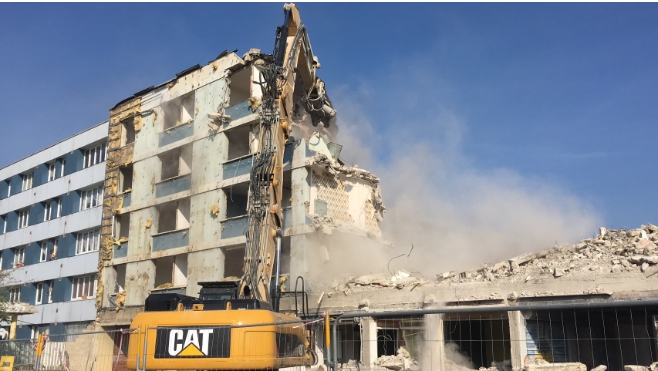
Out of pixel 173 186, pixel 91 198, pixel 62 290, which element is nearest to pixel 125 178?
pixel 91 198

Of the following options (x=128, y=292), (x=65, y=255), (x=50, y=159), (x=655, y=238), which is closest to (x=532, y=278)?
(x=655, y=238)

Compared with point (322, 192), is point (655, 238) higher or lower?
lower

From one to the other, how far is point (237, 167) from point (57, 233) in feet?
46.9

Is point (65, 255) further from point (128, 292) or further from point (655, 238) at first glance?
point (655, 238)

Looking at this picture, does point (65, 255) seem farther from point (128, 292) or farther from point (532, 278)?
point (532, 278)

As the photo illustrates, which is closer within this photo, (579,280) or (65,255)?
(579,280)

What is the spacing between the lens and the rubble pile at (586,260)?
14086 millimetres

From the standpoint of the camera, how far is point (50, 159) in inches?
1345

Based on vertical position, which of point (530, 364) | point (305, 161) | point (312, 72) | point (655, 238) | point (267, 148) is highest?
point (312, 72)

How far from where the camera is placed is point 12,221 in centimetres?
3625

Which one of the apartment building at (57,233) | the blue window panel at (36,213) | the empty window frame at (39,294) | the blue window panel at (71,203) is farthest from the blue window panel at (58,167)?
the empty window frame at (39,294)

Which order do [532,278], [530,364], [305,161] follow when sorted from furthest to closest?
1. [305,161]
2. [532,278]
3. [530,364]

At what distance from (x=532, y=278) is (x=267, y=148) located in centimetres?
741

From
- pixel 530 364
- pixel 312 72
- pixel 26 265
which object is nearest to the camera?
pixel 530 364
